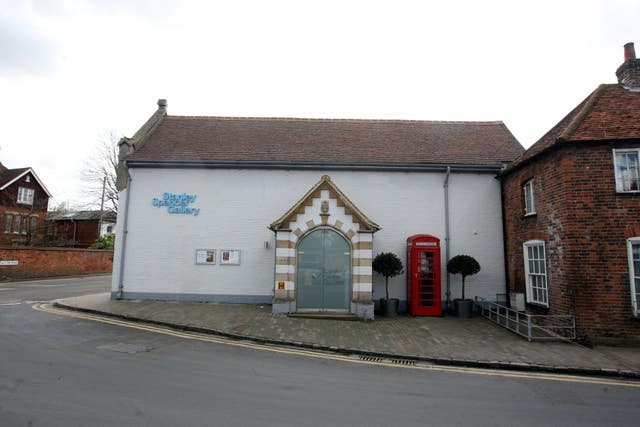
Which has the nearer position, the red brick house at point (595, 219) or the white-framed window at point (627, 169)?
the red brick house at point (595, 219)

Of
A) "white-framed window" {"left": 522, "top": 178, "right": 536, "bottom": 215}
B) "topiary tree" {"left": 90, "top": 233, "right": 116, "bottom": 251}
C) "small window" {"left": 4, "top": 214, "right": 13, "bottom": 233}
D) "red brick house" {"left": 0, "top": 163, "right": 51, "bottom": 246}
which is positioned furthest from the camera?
"small window" {"left": 4, "top": 214, "right": 13, "bottom": 233}

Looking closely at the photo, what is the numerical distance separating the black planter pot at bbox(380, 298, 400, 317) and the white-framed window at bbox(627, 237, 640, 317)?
21.7ft

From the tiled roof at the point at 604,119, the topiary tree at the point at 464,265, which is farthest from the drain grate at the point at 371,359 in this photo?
the tiled roof at the point at 604,119

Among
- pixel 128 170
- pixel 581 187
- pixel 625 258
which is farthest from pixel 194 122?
pixel 625 258

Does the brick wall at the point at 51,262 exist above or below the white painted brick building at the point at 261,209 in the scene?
below

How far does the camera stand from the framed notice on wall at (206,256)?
14266mm

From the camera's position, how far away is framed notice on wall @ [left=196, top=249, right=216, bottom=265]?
14.3m

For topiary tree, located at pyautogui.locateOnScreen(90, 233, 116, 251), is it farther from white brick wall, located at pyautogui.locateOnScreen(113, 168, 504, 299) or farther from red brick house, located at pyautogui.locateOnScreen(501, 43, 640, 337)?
red brick house, located at pyautogui.locateOnScreen(501, 43, 640, 337)

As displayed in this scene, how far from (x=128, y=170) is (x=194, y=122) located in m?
4.84

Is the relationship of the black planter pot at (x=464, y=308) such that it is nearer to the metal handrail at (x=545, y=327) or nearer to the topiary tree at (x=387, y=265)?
the metal handrail at (x=545, y=327)

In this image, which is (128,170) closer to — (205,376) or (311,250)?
(311,250)

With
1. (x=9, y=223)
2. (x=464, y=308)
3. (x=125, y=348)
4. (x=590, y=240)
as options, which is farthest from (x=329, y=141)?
(x=9, y=223)

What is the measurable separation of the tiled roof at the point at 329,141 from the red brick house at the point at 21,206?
88.6ft

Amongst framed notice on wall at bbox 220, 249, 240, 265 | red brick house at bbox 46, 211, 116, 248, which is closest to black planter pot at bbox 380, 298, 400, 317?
framed notice on wall at bbox 220, 249, 240, 265
